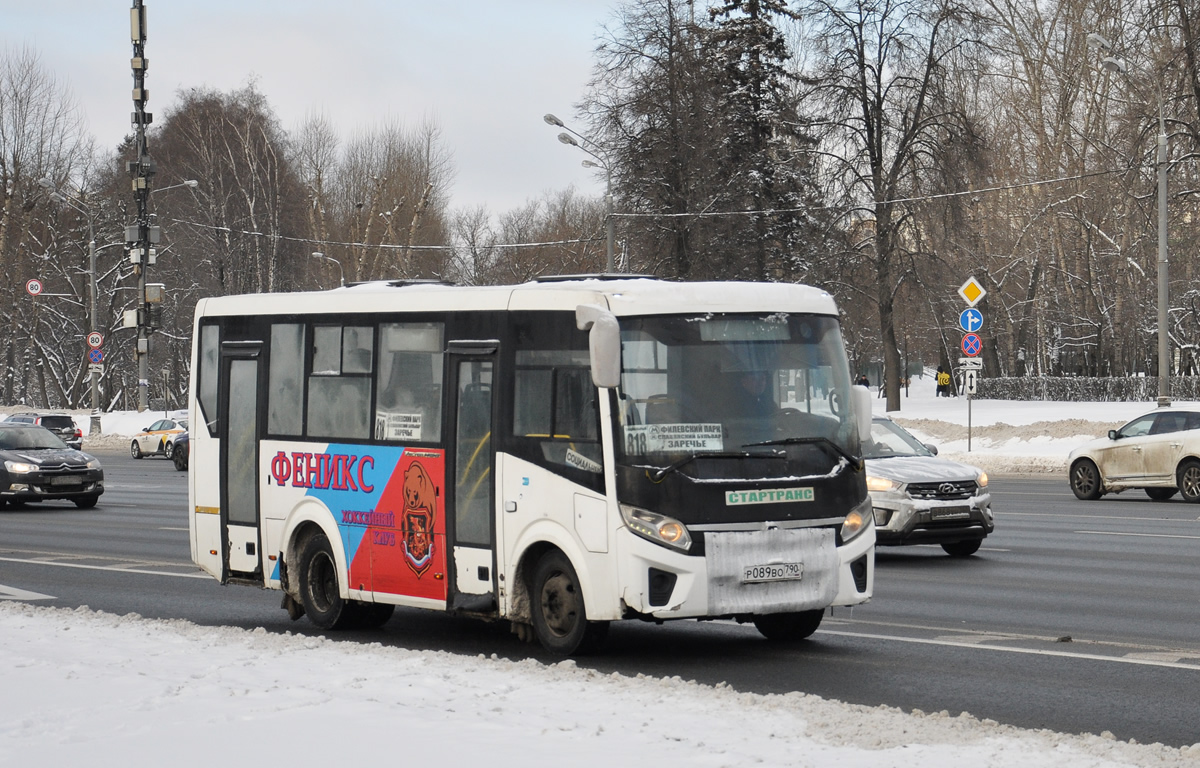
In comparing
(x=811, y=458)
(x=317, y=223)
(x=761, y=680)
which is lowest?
(x=761, y=680)

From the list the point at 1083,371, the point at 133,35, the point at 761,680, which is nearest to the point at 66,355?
the point at 133,35

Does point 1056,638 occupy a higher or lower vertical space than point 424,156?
lower

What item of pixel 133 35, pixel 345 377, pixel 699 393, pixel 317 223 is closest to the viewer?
pixel 699 393

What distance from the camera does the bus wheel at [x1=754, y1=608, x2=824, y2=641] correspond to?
11141 millimetres

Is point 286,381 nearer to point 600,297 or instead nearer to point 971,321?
point 600,297

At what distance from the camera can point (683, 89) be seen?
5616 centimetres

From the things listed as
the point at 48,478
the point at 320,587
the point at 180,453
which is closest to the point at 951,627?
the point at 320,587

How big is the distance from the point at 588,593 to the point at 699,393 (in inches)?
58.7

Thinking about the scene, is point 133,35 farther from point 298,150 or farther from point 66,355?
point 66,355

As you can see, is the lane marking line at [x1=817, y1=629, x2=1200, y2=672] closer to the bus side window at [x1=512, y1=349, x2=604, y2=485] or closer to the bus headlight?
the bus headlight

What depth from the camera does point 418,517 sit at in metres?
11.3

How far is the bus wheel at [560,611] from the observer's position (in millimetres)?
10234

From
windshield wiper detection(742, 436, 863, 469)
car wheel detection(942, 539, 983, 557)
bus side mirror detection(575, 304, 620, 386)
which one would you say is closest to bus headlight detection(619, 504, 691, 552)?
windshield wiper detection(742, 436, 863, 469)

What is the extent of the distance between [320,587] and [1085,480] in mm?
18188
